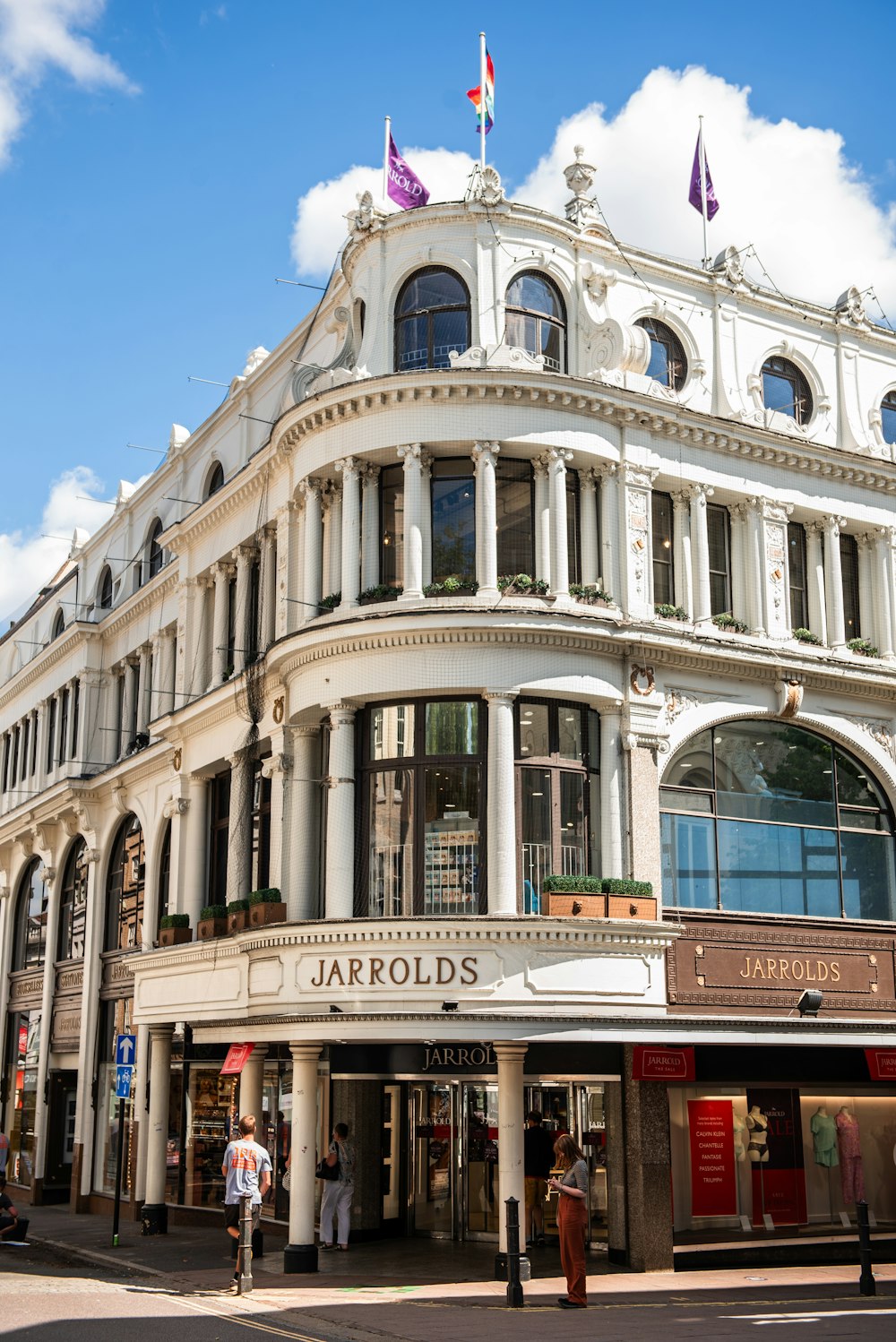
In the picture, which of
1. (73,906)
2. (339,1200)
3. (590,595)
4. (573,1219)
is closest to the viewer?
(573,1219)

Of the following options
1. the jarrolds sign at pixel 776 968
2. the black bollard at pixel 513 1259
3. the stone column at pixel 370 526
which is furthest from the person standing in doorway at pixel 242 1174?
the stone column at pixel 370 526

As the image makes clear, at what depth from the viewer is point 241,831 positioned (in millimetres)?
29422

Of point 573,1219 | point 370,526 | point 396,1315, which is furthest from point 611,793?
point 396,1315

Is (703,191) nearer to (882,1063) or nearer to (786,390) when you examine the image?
(786,390)

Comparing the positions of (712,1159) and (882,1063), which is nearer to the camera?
(712,1159)

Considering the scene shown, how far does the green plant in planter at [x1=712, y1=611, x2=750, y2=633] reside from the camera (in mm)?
26672

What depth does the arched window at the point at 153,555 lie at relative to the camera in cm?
3800

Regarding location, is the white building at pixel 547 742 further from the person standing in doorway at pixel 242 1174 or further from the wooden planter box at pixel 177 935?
the person standing in doorway at pixel 242 1174

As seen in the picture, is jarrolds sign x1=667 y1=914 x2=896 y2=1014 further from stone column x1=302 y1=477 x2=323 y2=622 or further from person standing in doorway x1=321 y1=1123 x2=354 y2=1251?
stone column x1=302 y1=477 x2=323 y2=622

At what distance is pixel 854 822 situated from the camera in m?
27.8

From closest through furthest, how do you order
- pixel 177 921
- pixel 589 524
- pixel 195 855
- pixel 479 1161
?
pixel 479 1161 → pixel 589 524 → pixel 177 921 → pixel 195 855

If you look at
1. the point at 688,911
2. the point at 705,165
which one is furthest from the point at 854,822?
the point at 705,165

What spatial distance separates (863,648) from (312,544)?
10.7 meters

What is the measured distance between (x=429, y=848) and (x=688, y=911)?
4486mm
